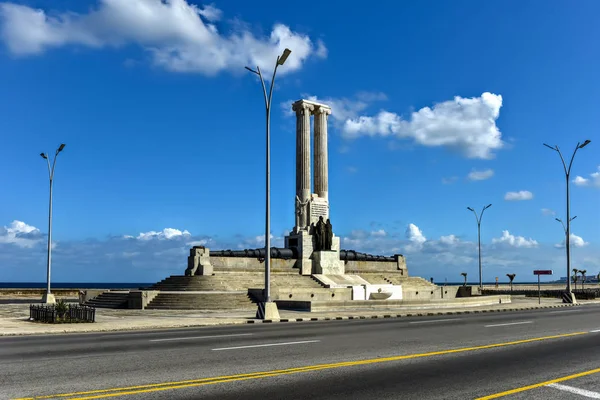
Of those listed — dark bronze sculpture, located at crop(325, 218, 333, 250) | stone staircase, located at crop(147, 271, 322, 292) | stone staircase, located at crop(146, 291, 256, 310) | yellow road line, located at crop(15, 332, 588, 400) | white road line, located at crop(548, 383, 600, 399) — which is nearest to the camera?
yellow road line, located at crop(15, 332, 588, 400)

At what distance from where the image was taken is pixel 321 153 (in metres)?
59.6

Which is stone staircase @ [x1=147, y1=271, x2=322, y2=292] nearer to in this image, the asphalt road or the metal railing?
the metal railing

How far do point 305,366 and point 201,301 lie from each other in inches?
956

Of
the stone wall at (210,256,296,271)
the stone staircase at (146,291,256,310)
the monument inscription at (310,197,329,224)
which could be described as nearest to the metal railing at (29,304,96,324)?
the stone staircase at (146,291,256,310)

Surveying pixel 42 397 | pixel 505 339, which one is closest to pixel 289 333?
pixel 505 339

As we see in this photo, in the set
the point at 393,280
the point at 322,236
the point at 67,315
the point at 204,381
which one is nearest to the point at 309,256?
the point at 322,236

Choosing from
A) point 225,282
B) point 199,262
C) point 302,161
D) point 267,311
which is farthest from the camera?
point 302,161

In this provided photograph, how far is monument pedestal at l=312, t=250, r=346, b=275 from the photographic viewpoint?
5272 centimetres

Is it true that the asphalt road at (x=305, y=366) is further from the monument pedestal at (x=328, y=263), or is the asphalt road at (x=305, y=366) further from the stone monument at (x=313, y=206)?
the stone monument at (x=313, y=206)

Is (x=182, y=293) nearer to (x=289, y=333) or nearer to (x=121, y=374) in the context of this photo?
(x=289, y=333)

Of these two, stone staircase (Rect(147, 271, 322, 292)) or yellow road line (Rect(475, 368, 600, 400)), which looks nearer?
yellow road line (Rect(475, 368, 600, 400))

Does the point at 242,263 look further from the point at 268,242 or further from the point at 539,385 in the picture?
the point at 539,385

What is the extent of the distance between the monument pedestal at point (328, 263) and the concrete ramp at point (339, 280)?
1920 mm

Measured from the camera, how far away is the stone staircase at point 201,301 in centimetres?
3319
